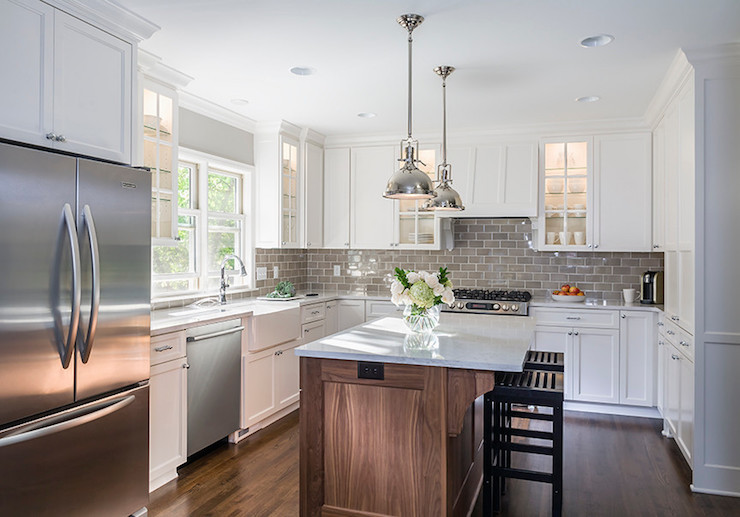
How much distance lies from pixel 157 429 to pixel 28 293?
1.30 m

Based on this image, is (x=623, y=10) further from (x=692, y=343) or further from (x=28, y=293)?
(x=28, y=293)

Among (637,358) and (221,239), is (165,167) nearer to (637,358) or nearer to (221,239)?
(221,239)

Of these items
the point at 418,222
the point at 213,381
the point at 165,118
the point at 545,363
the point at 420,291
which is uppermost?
the point at 165,118

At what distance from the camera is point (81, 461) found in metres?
2.46

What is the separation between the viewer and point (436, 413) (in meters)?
2.53

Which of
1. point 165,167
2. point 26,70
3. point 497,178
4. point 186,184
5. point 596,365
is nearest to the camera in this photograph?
point 26,70

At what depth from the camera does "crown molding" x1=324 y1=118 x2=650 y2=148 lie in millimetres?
4984

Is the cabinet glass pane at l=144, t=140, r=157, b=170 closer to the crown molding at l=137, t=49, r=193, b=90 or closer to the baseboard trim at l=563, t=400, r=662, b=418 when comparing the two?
the crown molding at l=137, t=49, r=193, b=90

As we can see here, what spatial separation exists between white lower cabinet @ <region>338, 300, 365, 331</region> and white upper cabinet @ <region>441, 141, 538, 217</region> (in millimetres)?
1317

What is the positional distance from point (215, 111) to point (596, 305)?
3.73 meters

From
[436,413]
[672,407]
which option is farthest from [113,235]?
[672,407]

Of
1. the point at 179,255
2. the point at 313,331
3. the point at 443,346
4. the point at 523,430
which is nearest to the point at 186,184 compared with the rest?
the point at 179,255

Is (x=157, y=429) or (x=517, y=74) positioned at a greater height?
(x=517, y=74)

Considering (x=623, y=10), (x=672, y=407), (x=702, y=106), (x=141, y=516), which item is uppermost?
(x=623, y=10)
